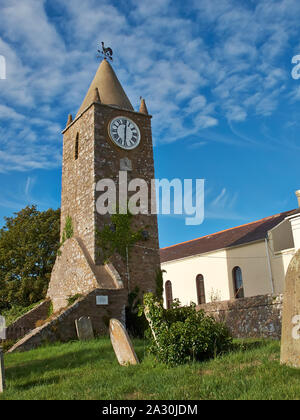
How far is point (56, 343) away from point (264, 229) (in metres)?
16.0

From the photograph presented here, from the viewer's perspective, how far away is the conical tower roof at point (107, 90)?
20.9 m

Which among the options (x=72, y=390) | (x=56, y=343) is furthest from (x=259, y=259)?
(x=72, y=390)

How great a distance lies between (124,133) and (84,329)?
10.4 metres

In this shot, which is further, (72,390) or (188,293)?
(188,293)

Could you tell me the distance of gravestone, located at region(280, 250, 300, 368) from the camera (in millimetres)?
6715

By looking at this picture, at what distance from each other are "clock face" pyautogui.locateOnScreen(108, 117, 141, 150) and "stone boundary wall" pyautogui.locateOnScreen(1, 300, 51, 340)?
9227 millimetres

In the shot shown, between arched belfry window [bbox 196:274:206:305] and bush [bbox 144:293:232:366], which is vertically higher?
arched belfry window [bbox 196:274:206:305]

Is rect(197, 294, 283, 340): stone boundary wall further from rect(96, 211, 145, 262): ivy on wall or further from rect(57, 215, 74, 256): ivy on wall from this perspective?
rect(57, 215, 74, 256): ivy on wall

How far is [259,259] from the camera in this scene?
23641 millimetres

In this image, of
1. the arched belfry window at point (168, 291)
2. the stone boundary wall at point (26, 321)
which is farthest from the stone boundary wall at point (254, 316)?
the arched belfry window at point (168, 291)

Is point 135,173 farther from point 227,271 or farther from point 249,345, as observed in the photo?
point 249,345

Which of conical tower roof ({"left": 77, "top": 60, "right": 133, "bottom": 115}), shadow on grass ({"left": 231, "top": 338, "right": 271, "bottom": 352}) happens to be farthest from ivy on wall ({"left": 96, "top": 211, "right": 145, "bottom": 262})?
shadow on grass ({"left": 231, "top": 338, "right": 271, "bottom": 352})
